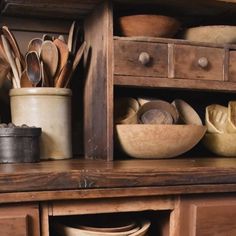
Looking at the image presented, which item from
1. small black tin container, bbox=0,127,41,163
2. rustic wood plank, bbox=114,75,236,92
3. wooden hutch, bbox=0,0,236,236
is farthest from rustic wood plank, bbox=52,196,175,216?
rustic wood plank, bbox=114,75,236,92

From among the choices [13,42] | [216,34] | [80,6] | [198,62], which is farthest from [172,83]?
[13,42]

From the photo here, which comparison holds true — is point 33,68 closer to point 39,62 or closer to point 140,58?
point 39,62

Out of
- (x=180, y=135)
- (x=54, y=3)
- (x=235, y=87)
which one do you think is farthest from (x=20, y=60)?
(x=235, y=87)

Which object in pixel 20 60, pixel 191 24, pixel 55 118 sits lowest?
pixel 55 118

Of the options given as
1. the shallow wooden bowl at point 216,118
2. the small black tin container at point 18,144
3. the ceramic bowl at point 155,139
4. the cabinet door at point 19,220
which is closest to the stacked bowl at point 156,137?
the ceramic bowl at point 155,139

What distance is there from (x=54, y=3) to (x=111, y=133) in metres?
0.36

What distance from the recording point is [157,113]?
102 centimetres

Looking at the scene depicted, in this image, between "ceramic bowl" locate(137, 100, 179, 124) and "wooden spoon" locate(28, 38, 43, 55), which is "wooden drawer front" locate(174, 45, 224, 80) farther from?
"wooden spoon" locate(28, 38, 43, 55)

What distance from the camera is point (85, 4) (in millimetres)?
941

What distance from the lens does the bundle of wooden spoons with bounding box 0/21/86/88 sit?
91 cm

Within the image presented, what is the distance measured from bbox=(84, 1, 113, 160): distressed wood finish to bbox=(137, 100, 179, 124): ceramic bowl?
13cm

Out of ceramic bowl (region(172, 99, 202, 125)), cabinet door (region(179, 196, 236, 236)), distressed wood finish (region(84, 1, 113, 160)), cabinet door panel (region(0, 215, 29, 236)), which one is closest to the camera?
cabinet door panel (region(0, 215, 29, 236))

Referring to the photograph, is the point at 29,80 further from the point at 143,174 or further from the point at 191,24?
the point at 191,24

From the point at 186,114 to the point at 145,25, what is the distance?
12.1 inches
